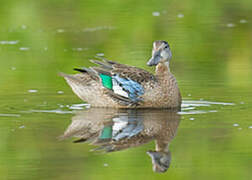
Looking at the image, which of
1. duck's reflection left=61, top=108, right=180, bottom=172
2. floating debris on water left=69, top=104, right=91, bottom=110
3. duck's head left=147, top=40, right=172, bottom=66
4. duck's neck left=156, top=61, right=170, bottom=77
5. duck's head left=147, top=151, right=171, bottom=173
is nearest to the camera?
duck's head left=147, top=151, right=171, bottom=173

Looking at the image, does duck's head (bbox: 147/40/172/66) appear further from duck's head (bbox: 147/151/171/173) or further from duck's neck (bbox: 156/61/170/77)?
duck's head (bbox: 147/151/171/173)

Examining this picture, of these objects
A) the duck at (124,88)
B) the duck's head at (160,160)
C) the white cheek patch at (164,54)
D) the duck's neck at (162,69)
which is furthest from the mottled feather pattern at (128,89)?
the duck's head at (160,160)

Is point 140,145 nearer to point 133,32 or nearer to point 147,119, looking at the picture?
point 147,119

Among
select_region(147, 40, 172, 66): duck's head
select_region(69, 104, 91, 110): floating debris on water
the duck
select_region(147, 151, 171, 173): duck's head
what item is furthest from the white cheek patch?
select_region(147, 151, 171, 173): duck's head

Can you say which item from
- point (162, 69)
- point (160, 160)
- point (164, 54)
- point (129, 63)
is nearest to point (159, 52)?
point (164, 54)

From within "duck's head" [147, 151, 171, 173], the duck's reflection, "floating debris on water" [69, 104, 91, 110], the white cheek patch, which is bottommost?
"duck's head" [147, 151, 171, 173]

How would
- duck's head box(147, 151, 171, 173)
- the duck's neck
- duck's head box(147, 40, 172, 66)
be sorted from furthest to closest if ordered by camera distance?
1. the duck's neck
2. duck's head box(147, 40, 172, 66)
3. duck's head box(147, 151, 171, 173)

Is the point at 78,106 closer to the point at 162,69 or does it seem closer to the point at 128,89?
the point at 128,89

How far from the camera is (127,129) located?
9.78 meters

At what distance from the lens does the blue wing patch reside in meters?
11.2

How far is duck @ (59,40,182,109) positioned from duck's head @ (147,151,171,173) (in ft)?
8.31

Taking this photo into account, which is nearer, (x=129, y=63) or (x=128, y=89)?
(x=128, y=89)

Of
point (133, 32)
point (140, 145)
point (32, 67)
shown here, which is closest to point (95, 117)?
point (140, 145)

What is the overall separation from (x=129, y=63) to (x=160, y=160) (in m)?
5.94
